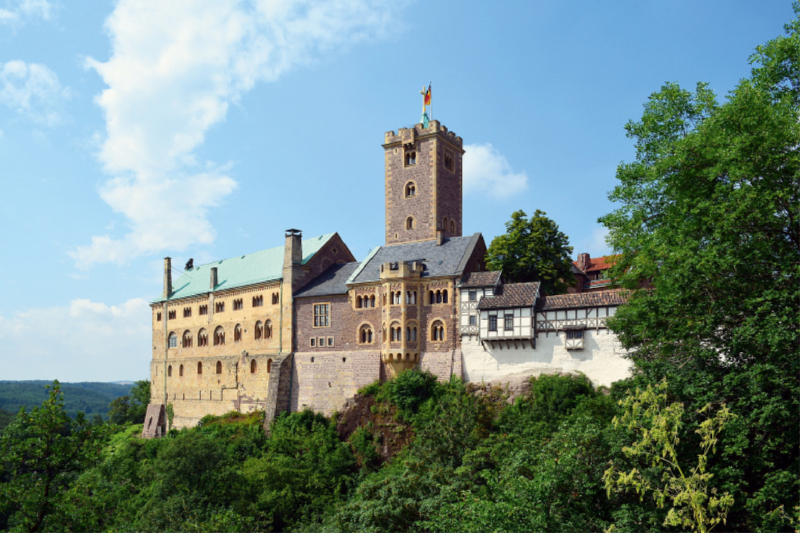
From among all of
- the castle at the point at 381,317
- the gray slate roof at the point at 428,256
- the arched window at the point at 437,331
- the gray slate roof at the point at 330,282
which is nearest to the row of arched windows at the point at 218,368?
the castle at the point at 381,317

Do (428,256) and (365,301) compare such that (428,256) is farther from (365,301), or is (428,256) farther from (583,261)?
(583,261)

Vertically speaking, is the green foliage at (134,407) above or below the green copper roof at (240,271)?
below

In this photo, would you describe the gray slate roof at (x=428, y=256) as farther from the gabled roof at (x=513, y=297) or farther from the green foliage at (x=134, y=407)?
the green foliage at (x=134, y=407)

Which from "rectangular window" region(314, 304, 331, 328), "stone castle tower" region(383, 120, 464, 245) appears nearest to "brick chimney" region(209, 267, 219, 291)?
"rectangular window" region(314, 304, 331, 328)

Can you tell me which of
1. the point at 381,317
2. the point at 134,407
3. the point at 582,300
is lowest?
the point at 134,407

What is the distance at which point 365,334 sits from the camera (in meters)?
47.6

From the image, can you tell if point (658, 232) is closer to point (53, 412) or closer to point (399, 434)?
point (53, 412)

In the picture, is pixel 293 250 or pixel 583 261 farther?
pixel 583 261

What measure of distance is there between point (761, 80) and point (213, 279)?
161 ft

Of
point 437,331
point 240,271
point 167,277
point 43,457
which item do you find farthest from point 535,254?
point 167,277

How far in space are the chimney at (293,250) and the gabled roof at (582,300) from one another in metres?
20.8

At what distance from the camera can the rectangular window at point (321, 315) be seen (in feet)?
163

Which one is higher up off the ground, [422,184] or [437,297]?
[422,184]

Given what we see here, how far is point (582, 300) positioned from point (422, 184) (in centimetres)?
1839
